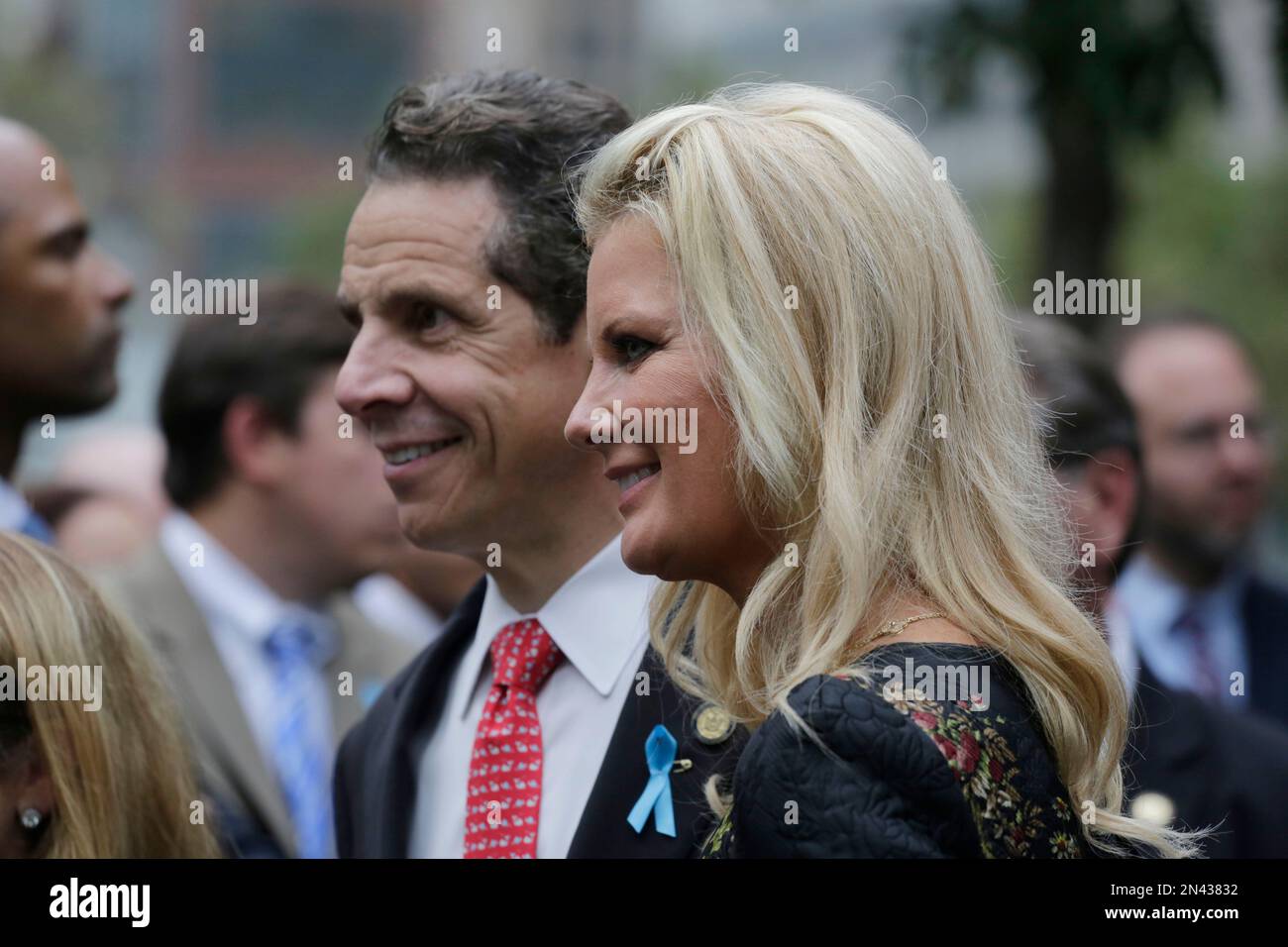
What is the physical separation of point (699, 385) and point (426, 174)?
3.33ft

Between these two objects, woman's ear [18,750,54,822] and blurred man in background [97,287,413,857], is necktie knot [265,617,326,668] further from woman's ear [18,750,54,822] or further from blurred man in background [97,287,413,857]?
woman's ear [18,750,54,822]

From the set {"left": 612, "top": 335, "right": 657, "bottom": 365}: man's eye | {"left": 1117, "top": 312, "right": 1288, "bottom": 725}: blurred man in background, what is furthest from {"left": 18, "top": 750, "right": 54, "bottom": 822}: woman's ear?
{"left": 1117, "top": 312, "right": 1288, "bottom": 725}: blurred man in background

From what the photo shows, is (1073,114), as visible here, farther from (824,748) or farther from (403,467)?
(824,748)

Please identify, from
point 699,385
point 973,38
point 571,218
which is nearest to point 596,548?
point 571,218

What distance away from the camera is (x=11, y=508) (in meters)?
4.51

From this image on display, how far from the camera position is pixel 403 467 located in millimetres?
3170

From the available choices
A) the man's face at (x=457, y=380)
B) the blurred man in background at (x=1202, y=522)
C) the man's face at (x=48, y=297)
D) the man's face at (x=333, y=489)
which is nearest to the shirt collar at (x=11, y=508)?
the man's face at (x=48, y=297)

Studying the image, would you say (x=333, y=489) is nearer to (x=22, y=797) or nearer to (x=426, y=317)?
(x=426, y=317)

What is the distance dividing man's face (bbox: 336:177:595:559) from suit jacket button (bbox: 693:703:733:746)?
0.55 metres

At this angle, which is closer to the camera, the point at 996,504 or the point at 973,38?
the point at 996,504

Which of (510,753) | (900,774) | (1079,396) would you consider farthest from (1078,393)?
(900,774)

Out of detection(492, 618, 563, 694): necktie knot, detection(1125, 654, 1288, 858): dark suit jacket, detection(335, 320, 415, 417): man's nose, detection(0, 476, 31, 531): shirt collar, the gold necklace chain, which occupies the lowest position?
detection(1125, 654, 1288, 858): dark suit jacket

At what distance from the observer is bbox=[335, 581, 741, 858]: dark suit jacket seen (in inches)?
109
